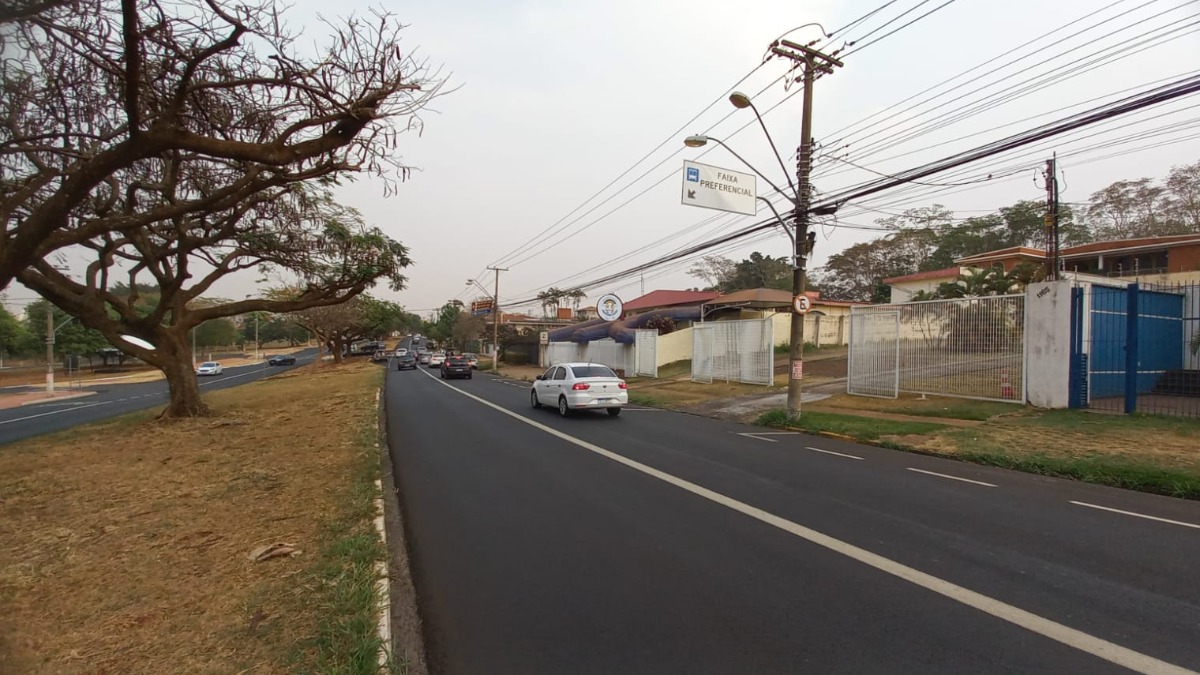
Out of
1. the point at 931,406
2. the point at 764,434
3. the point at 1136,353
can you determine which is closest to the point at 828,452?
the point at 764,434

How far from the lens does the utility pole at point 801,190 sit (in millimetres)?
13406

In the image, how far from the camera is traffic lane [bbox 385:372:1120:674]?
322cm

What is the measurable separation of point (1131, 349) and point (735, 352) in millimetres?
12360

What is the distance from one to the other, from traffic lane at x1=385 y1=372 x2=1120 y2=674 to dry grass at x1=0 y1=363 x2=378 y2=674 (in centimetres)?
101

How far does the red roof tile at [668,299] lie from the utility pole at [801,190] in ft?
106

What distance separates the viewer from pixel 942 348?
47.8 feet

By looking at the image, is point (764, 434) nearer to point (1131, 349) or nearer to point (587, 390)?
point (587, 390)

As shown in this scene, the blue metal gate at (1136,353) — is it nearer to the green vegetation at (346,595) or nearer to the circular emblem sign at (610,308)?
the green vegetation at (346,595)

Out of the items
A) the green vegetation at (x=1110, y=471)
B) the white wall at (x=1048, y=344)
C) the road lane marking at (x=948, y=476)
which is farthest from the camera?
the white wall at (x=1048, y=344)

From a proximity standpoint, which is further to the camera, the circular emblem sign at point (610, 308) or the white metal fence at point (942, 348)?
the circular emblem sign at point (610, 308)

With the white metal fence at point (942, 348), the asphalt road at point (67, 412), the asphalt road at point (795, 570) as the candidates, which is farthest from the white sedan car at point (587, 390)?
the asphalt road at point (67, 412)

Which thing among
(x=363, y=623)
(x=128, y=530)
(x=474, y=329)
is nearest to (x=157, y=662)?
(x=363, y=623)

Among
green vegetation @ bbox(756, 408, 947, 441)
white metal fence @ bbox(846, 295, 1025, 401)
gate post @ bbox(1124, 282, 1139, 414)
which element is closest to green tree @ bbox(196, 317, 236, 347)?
green vegetation @ bbox(756, 408, 947, 441)

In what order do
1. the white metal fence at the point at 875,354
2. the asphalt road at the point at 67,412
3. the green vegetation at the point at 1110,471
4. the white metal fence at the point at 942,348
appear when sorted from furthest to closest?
the asphalt road at the point at 67,412, the white metal fence at the point at 875,354, the white metal fence at the point at 942,348, the green vegetation at the point at 1110,471
